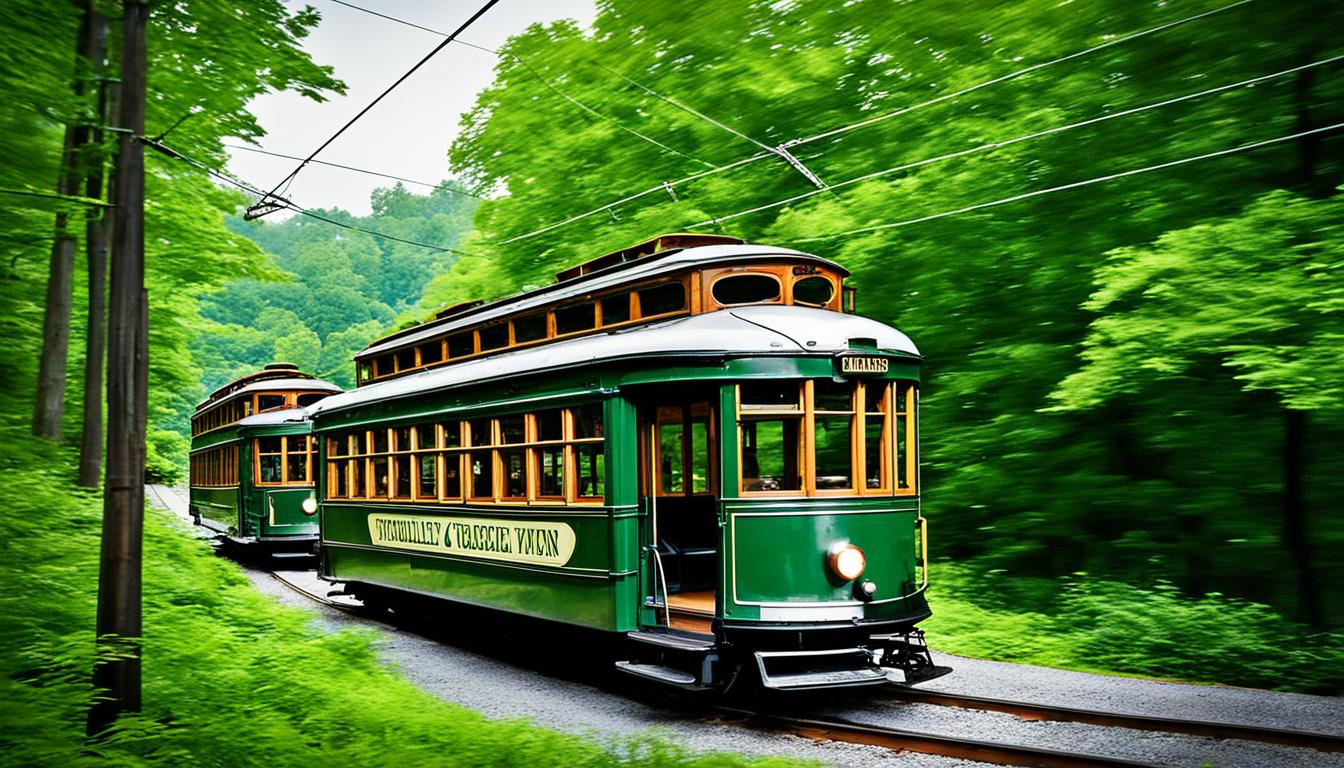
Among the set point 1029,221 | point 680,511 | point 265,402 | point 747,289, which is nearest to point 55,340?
point 680,511

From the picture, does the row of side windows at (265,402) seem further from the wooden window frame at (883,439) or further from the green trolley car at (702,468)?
the wooden window frame at (883,439)

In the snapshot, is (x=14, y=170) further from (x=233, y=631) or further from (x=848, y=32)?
(x=848, y=32)

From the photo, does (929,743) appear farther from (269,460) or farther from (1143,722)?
(269,460)

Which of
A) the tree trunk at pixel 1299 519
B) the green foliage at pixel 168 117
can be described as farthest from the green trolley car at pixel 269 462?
the tree trunk at pixel 1299 519

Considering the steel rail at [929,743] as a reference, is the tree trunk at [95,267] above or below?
above

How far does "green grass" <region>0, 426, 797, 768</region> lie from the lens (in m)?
5.35

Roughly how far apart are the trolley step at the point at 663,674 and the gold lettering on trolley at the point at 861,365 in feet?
8.27

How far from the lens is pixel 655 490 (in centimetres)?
784

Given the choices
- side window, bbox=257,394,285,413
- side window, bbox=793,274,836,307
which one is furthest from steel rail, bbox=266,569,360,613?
side window, bbox=793,274,836,307

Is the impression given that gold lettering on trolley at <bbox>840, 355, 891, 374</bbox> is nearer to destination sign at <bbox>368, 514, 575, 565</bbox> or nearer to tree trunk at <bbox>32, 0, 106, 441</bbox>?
destination sign at <bbox>368, 514, 575, 565</bbox>

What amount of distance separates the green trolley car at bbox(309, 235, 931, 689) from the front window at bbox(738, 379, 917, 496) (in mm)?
17

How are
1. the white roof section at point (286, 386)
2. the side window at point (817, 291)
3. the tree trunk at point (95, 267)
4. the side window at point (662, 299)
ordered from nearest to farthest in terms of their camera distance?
the side window at point (662, 299), the tree trunk at point (95, 267), the side window at point (817, 291), the white roof section at point (286, 386)

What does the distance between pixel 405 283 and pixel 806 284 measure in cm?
6108

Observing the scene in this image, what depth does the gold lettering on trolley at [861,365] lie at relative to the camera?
289 inches
